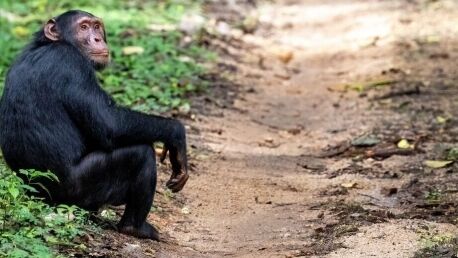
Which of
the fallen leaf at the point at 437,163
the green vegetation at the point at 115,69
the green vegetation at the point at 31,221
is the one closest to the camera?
the green vegetation at the point at 31,221

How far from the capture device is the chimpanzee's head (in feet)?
20.1

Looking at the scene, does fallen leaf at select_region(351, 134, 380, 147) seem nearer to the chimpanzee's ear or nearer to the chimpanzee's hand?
the chimpanzee's hand

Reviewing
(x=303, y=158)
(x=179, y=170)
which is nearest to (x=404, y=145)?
(x=303, y=158)

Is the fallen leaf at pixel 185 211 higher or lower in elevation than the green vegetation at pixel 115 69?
lower

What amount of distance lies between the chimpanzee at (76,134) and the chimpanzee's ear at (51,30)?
1.6 inches

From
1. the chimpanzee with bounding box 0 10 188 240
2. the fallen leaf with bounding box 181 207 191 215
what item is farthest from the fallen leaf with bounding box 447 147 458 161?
the chimpanzee with bounding box 0 10 188 240

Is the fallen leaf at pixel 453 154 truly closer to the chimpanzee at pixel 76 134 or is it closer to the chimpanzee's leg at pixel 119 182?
the chimpanzee at pixel 76 134

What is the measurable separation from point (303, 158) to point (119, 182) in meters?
3.53

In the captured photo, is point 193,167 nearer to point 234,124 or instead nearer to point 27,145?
point 234,124

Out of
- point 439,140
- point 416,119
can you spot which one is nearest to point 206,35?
point 416,119

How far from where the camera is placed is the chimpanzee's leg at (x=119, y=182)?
5.73m

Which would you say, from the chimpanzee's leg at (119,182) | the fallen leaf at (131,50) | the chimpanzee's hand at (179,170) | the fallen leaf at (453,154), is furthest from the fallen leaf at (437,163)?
the fallen leaf at (131,50)

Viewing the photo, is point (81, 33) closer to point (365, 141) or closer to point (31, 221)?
point (31, 221)

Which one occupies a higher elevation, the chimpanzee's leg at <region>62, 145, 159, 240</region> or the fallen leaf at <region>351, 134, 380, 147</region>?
the chimpanzee's leg at <region>62, 145, 159, 240</region>
